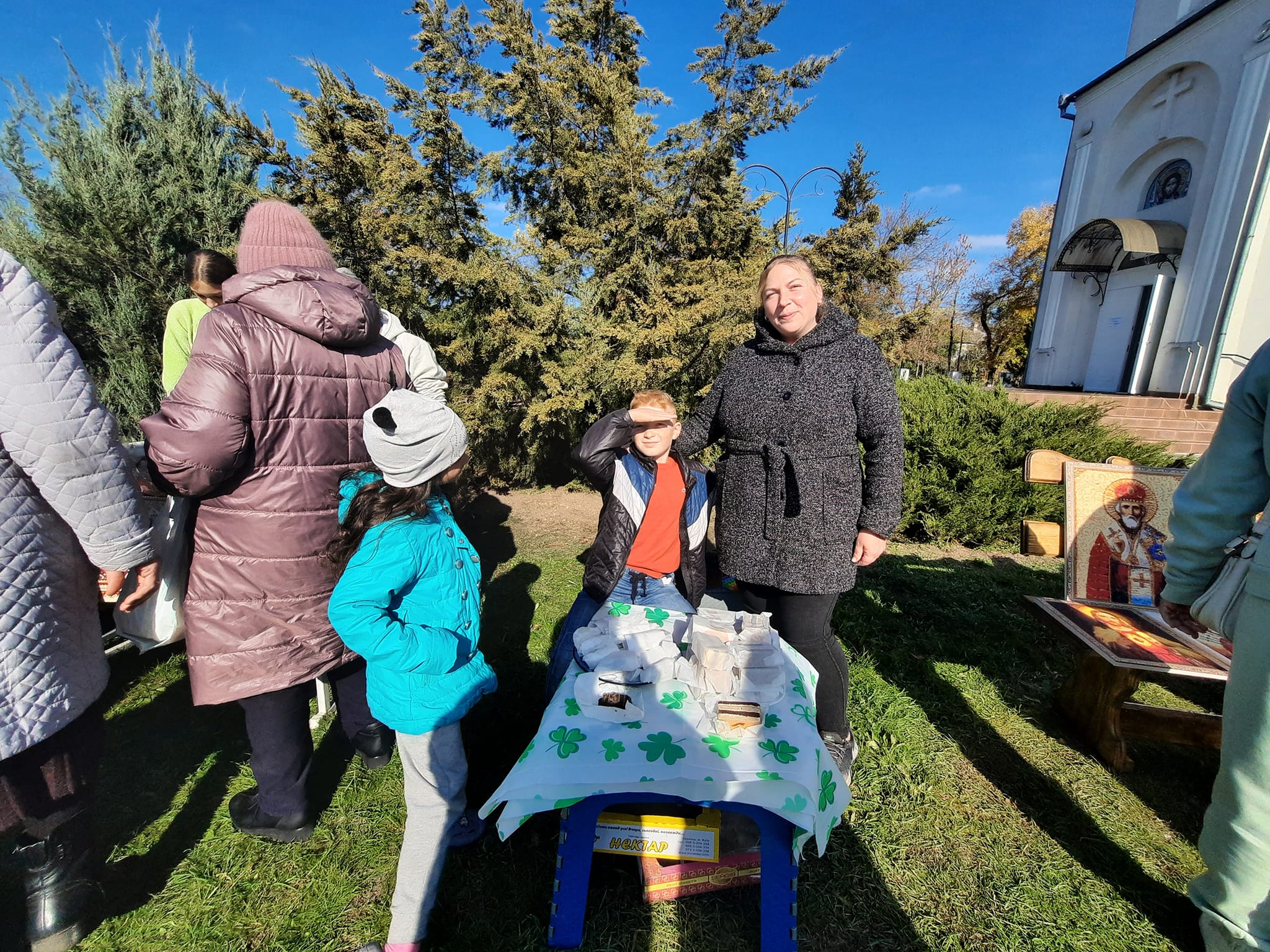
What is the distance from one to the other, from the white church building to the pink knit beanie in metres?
14.9

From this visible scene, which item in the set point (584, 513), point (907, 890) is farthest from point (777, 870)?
point (584, 513)

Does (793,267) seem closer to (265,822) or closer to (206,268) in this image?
(206,268)

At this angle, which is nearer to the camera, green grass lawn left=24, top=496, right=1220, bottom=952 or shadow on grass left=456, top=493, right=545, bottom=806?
green grass lawn left=24, top=496, right=1220, bottom=952

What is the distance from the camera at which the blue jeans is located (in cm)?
223

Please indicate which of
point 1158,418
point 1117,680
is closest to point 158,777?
point 1117,680

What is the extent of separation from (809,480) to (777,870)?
1.23m

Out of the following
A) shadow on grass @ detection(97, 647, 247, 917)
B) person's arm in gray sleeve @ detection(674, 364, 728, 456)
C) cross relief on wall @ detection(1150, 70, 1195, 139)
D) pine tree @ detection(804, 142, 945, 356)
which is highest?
cross relief on wall @ detection(1150, 70, 1195, 139)

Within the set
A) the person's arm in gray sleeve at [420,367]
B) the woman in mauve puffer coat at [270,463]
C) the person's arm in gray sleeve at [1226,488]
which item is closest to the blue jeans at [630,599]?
the woman in mauve puffer coat at [270,463]

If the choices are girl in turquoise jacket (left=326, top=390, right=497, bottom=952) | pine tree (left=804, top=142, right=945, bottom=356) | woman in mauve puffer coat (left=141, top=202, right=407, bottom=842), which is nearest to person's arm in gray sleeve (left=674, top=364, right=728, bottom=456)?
girl in turquoise jacket (left=326, top=390, right=497, bottom=952)

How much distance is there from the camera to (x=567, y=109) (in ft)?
20.5

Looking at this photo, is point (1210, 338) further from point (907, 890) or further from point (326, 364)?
point (326, 364)

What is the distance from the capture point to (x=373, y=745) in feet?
7.56

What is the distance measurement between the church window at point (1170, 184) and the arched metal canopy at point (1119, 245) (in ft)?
3.05

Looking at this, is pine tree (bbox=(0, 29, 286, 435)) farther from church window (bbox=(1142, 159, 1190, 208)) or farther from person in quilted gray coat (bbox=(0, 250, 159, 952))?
church window (bbox=(1142, 159, 1190, 208))
